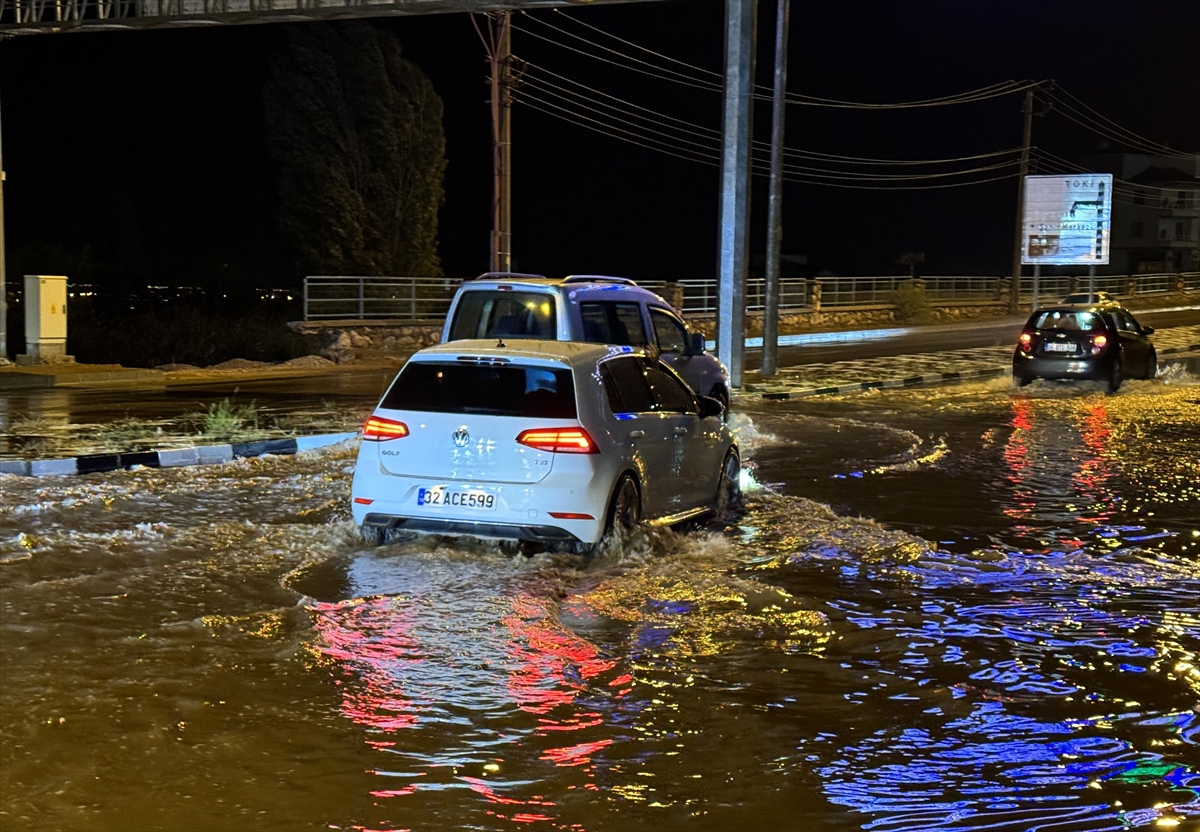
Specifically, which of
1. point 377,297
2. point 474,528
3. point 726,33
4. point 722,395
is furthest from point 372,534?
point 377,297

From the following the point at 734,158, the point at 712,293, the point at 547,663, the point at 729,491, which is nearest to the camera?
the point at 547,663

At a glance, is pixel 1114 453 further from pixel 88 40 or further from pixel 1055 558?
pixel 88 40

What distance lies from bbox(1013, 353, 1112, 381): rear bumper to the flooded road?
12.8m

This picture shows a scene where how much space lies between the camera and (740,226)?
22.8 m

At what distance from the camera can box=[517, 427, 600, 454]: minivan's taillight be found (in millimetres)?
9242

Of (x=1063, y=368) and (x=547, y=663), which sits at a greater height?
(x=1063, y=368)

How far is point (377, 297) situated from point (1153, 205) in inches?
4074

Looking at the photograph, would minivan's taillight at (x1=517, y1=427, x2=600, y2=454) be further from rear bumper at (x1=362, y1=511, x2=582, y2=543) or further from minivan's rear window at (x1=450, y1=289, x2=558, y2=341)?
minivan's rear window at (x1=450, y1=289, x2=558, y2=341)

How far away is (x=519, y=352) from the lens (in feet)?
31.5

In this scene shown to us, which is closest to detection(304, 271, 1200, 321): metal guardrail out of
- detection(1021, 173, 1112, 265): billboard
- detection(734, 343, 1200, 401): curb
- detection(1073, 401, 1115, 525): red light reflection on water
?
detection(734, 343, 1200, 401): curb

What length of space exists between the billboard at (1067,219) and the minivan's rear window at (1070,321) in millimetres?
25861

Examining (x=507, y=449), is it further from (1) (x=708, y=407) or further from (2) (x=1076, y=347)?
(2) (x=1076, y=347)

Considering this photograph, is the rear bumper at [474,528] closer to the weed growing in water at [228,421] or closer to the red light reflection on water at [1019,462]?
the red light reflection on water at [1019,462]

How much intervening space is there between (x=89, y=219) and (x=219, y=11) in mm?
48292
